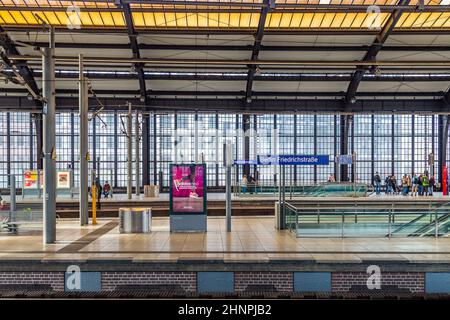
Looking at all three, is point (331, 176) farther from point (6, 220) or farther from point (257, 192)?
point (6, 220)

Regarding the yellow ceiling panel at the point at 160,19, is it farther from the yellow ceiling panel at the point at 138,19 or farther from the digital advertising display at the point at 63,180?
the digital advertising display at the point at 63,180

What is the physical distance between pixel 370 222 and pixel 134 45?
64.7 feet

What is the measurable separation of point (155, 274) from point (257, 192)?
18.2m

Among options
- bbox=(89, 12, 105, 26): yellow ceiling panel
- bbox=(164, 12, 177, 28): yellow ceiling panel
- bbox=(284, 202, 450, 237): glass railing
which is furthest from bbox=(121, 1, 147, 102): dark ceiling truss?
bbox=(284, 202, 450, 237): glass railing

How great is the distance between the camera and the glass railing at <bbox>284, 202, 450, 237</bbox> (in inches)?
556

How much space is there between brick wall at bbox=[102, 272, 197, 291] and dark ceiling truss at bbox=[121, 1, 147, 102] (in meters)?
18.4

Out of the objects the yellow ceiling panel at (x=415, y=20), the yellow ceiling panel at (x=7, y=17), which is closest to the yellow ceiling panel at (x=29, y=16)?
the yellow ceiling panel at (x=7, y=17)

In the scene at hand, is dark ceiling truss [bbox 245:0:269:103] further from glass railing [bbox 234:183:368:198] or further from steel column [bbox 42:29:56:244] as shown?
steel column [bbox 42:29:56:244]

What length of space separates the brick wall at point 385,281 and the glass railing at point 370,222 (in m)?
3.62

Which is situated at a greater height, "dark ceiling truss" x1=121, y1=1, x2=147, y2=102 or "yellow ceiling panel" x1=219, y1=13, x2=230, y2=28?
"yellow ceiling panel" x1=219, y1=13, x2=230, y2=28

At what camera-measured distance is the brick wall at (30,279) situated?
10547mm

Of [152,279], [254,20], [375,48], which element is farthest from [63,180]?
[375,48]

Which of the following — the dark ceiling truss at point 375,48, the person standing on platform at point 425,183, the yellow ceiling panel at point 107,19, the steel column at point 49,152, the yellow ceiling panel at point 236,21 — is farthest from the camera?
the person standing on platform at point 425,183

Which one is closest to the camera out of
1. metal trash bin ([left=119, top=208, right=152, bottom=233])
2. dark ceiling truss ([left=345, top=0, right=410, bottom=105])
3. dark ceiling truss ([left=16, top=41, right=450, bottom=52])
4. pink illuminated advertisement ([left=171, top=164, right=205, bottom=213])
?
pink illuminated advertisement ([left=171, top=164, right=205, bottom=213])
